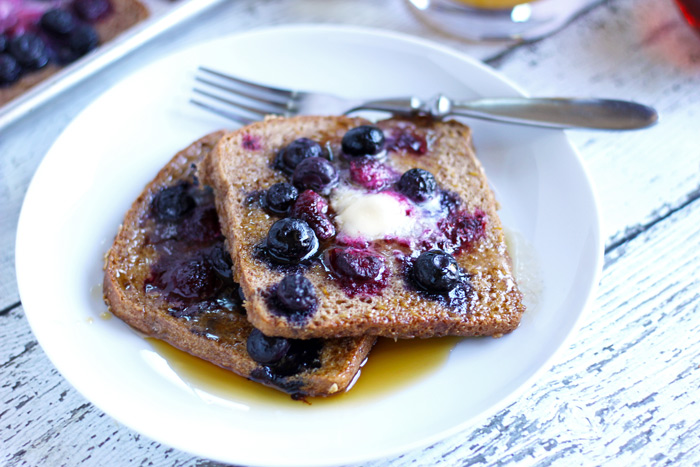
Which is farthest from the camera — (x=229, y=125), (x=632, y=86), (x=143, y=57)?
(x=143, y=57)

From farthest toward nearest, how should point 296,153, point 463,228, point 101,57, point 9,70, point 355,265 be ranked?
point 9,70 → point 101,57 → point 296,153 → point 463,228 → point 355,265

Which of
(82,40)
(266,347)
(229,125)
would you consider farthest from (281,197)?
(82,40)

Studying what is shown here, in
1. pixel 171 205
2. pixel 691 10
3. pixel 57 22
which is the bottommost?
pixel 171 205

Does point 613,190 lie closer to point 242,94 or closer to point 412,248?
point 412,248

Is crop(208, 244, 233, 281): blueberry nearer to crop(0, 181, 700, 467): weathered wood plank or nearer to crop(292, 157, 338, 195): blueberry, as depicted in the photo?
crop(292, 157, 338, 195): blueberry

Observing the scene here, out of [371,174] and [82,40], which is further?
[82,40]

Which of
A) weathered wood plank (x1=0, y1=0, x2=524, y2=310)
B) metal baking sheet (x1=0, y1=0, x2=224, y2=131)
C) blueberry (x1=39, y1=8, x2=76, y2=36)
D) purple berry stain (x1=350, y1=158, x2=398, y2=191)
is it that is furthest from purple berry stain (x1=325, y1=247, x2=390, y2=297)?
blueberry (x1=39, y1=8, x2=76, y2=36)

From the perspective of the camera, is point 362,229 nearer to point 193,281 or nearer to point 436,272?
point 436,272
